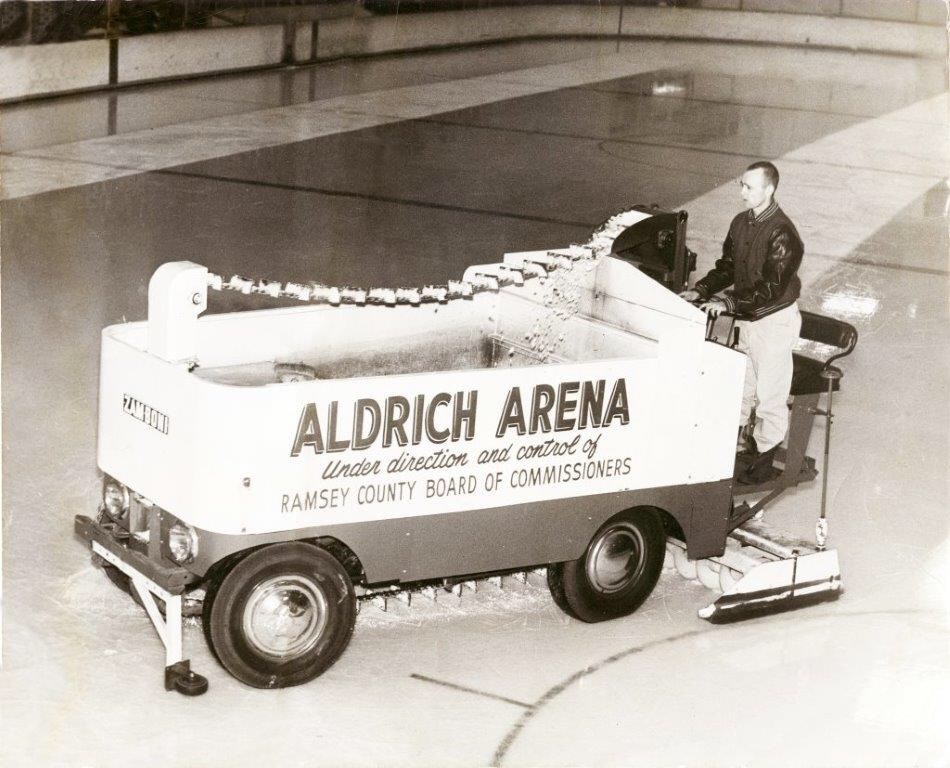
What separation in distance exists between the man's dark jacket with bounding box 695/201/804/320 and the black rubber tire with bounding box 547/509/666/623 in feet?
3.35

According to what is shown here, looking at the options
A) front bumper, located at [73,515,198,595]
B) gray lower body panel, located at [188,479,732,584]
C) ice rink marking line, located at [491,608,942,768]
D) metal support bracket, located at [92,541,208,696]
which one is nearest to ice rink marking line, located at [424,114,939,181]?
ice rink marking line, located at [491,608,942,768]

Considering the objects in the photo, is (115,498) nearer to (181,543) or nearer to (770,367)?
(181,543)

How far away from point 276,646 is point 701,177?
38.7 ft

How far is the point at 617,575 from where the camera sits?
600 cm

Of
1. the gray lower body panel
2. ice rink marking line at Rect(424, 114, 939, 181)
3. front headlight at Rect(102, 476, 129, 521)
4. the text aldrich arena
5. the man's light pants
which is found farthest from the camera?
ice rink marking line at Rect(424, 114, 939, 181)

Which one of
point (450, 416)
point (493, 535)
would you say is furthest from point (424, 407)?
point (493, 535)

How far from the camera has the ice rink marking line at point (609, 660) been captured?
499cm

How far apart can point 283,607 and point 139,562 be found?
1.75ft

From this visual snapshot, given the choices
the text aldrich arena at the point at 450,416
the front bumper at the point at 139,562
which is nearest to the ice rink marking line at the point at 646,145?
the text aldrich arena at the point at 450,416

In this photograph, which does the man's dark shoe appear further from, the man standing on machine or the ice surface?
the ice surface

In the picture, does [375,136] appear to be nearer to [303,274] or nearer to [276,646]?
[303,274]

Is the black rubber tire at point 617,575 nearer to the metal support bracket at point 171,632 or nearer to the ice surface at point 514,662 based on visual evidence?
the ice surface at point 514,662

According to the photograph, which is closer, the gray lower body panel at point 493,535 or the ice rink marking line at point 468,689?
the gray lower body panel at point 493,535

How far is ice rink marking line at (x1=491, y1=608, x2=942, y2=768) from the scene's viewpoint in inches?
196
